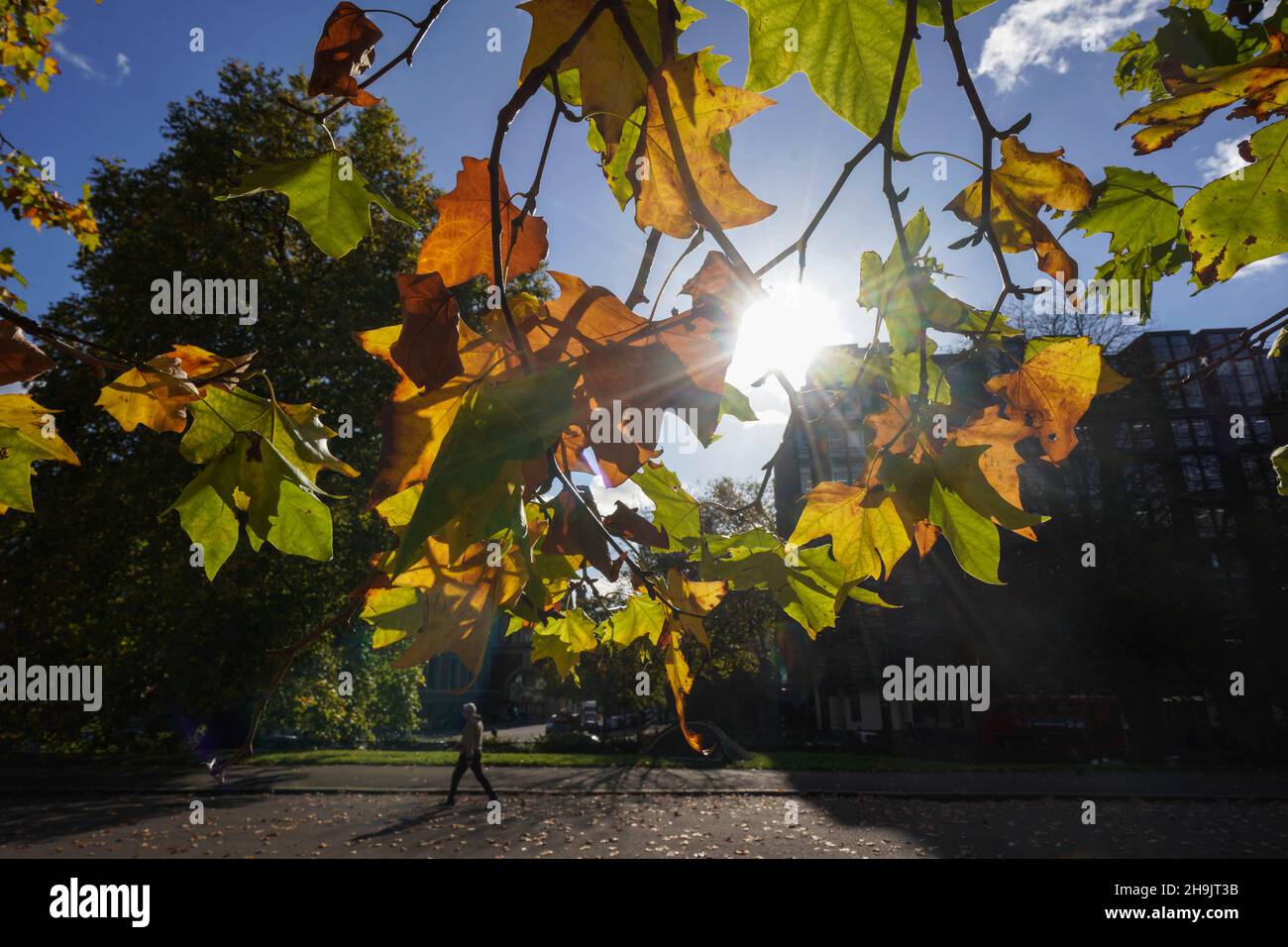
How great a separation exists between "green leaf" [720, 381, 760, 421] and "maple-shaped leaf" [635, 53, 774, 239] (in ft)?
2.00

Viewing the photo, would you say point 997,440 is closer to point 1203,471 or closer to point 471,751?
point 471,751

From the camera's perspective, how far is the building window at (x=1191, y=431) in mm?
29172

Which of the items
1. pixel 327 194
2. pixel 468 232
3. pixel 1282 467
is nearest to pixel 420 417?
pixel 468 232

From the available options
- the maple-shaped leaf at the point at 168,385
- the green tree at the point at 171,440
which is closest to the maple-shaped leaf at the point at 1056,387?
the maple-shaped leaf at the point at 168,385

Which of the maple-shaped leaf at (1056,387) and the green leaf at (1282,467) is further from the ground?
the maple-shaped leaf at (1056,387)

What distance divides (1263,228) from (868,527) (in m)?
0.70

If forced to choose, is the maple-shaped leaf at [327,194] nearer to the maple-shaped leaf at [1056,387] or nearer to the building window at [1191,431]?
the maple-shaped leaf at [1056,387]

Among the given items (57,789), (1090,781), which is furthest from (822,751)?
(57,789)

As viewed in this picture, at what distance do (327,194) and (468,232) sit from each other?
27cm

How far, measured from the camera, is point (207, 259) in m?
13.2

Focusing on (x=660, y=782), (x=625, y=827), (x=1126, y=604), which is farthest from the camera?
(x=1126, y=604)

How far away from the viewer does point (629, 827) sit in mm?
10547

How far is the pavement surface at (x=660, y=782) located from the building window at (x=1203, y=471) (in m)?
13.1
